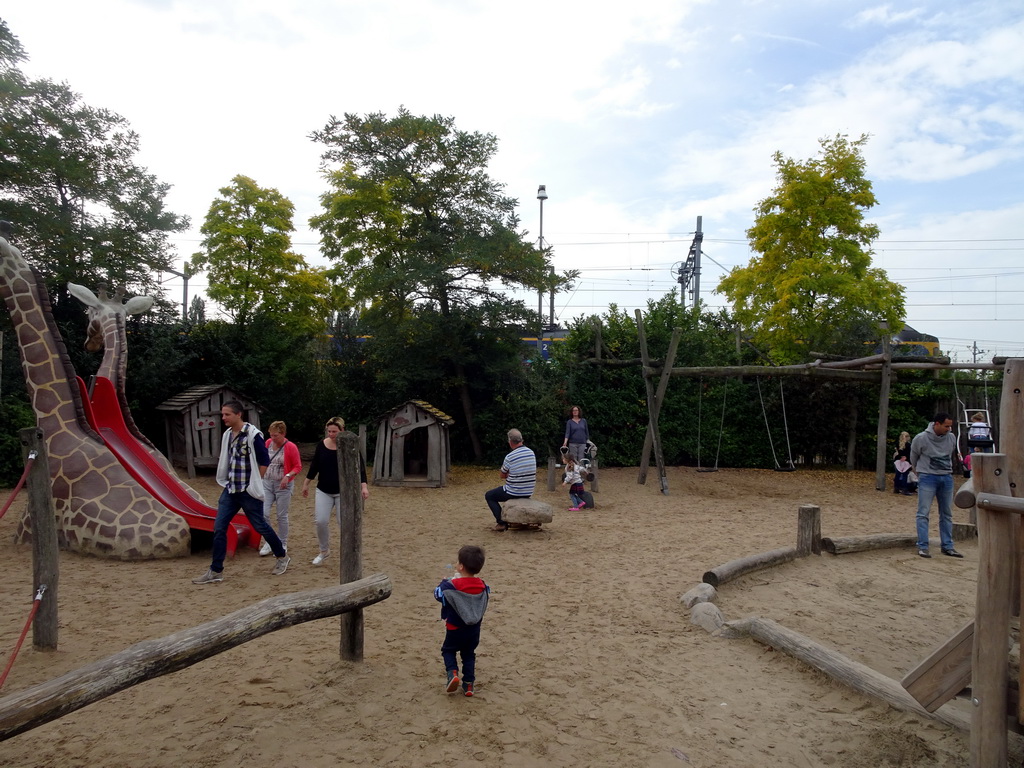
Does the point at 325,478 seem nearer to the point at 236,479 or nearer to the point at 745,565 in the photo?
the point at 236,479

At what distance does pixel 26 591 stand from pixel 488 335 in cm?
1081

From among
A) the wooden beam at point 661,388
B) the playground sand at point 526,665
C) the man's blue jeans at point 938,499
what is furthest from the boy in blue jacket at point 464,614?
the wooden beam at point 661,388

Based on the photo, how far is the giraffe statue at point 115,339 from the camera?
28.1 ft

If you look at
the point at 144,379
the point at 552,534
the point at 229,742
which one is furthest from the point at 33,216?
the point at 229,742

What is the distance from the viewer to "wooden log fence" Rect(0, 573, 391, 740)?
8.87ft

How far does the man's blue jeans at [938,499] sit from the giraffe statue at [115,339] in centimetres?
899

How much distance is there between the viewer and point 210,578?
21.9ft

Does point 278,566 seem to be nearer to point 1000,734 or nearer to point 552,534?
point 552,534

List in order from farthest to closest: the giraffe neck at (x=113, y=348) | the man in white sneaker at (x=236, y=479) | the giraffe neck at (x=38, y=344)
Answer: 1. the giraffe neck at (x=113, y=348)
2. the giraffe neck at (x=38, y=344)
3. the man in white sneaker at (x=236, y=479)

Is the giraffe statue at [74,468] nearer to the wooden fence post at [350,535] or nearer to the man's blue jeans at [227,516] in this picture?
the man's blue jeans at [227,516]

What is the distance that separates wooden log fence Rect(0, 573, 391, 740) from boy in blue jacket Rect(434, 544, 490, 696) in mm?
537

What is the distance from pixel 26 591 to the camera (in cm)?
617

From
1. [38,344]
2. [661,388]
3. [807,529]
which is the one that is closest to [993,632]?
[807,529]

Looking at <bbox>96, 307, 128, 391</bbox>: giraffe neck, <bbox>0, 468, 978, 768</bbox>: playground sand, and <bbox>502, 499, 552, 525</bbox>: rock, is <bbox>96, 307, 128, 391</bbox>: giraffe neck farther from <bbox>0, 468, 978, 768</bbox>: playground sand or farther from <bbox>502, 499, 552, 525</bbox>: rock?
<bbox>502, 499, 552, 525</bbox>: rock
